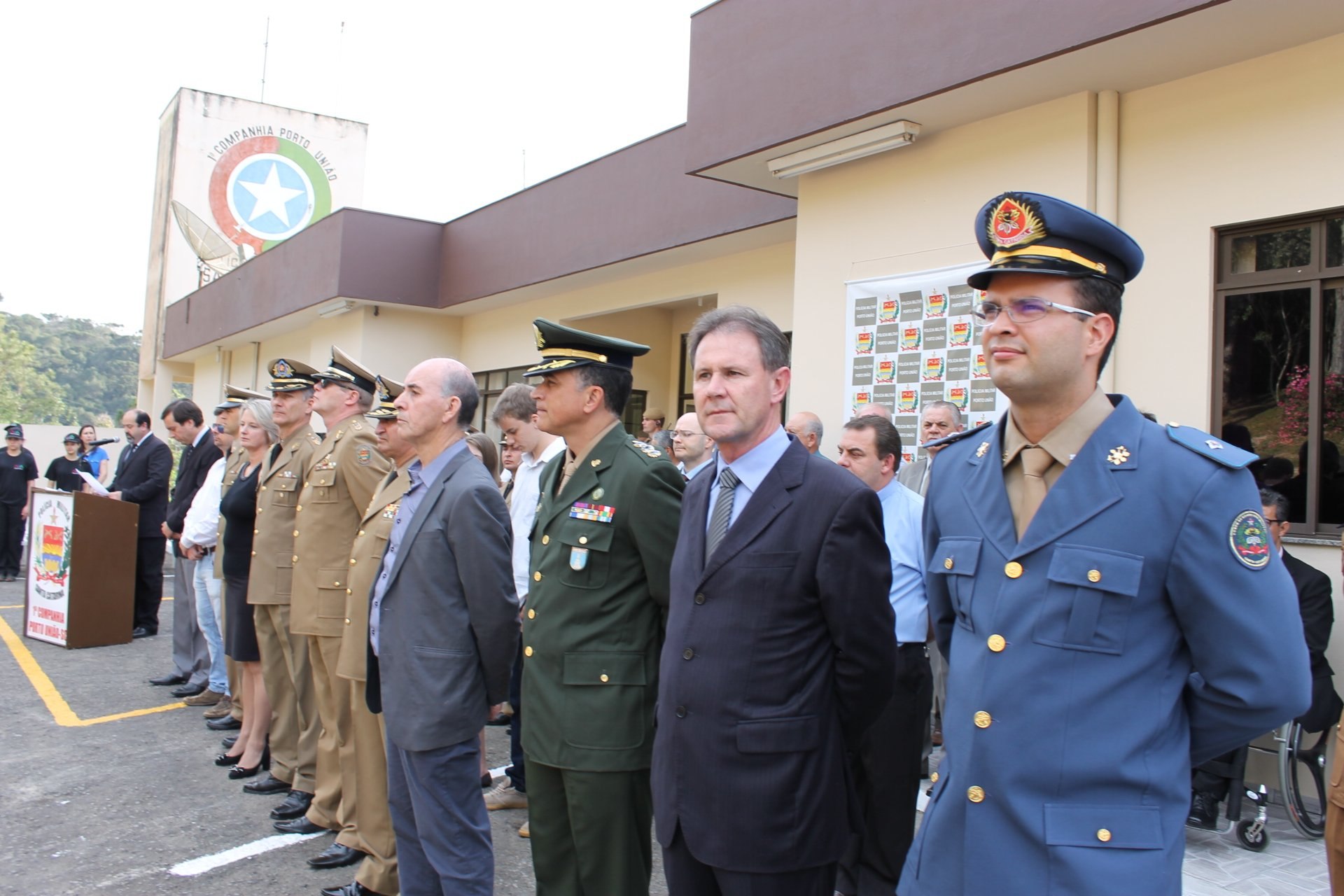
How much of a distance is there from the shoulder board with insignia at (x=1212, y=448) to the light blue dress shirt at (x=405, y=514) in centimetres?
267

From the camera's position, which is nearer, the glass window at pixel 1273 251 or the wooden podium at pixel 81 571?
the glass window at pixel 1273 251

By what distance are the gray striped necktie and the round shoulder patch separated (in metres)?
1.22

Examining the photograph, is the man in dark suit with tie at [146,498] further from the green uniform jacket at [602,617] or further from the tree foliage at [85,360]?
the tree foliage at [85,360]

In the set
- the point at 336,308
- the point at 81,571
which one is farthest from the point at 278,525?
the point at 336,308

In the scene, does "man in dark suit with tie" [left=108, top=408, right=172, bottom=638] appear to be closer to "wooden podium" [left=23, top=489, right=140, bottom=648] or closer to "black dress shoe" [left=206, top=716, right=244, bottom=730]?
"wooden podium" [left=23, top=489, right=140, bottom=648]

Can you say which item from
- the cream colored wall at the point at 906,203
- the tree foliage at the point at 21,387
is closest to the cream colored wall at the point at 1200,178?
the cream colored wall at the point at 906,203

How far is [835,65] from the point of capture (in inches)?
277

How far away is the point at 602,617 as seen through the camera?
3045 mm

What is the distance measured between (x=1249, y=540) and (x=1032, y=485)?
0.38 metres

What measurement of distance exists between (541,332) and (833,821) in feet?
6.39

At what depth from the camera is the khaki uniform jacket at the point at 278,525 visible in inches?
197

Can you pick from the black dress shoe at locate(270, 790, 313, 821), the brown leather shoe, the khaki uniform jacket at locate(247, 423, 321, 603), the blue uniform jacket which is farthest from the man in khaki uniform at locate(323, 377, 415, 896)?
the brown leather shoe

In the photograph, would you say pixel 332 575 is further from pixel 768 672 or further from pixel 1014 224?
pixel 1014 224

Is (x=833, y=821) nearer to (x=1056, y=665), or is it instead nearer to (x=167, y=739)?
(x=1056, y=665)
